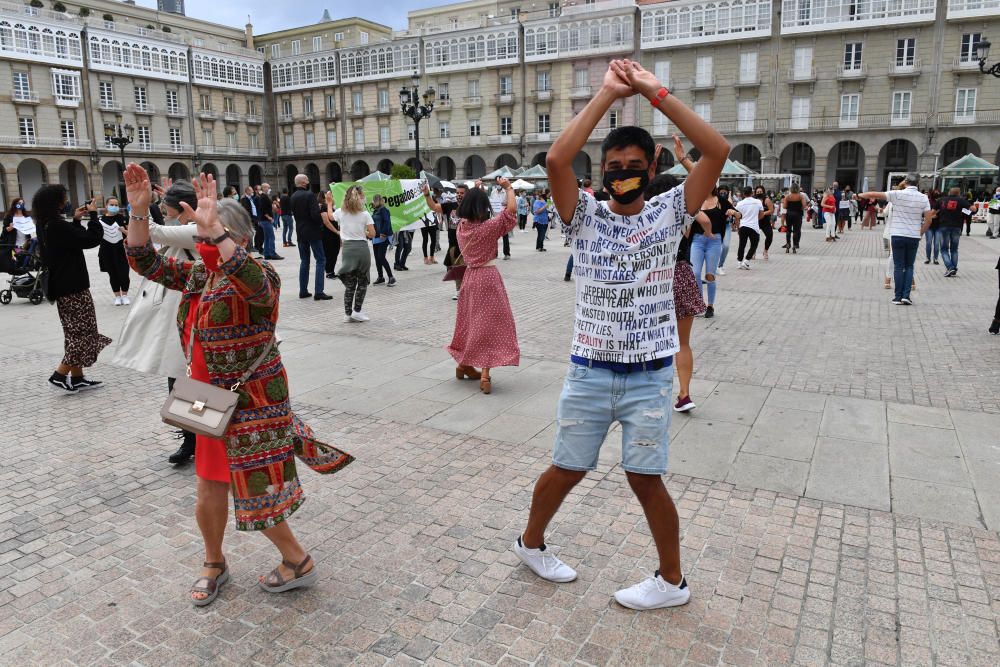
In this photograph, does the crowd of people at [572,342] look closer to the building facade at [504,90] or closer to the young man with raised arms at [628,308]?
the young man with raised arms at [628,308]

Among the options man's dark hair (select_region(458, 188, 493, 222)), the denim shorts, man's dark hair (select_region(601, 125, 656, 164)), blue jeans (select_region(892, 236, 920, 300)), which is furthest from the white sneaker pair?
blue jeans (select_region(892, 236, 920, 300))

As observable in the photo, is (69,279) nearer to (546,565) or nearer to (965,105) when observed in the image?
(546,565)

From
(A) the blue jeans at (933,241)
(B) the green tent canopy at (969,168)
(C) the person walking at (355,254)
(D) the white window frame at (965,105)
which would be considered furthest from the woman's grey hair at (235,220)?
(D) the white window frame at (965,105)

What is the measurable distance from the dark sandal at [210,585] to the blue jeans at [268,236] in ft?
45.0

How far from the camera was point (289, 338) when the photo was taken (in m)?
8.21

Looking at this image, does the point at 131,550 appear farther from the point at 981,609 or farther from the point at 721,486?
the point at 981,609

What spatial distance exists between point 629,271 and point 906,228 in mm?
8731

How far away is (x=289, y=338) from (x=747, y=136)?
4050cm

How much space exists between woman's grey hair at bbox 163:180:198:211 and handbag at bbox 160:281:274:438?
1033mm

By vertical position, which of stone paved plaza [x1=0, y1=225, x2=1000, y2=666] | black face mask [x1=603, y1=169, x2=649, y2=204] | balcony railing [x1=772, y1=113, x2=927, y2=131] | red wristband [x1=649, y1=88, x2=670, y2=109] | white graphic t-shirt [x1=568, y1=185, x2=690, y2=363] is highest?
balcony railing [x1=772, y1=113, x2=927, y2=131]

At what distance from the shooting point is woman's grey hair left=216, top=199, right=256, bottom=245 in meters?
2.78

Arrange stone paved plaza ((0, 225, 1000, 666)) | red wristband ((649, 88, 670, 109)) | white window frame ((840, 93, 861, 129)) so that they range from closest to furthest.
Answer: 1. red wristband ((649, 88, 670, 109))
2. stone paved plaza ((0, 225, 1000, 666))
3. white window frame ((840, 93, 861, 129))

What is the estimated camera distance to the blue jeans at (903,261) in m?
9.73

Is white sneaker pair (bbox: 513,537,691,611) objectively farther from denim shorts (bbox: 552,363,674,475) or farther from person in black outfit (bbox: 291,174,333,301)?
person in black outfit (bbox: 291,174,333,301)
